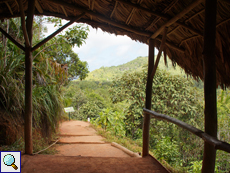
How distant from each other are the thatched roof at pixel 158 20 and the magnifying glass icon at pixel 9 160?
184 cm

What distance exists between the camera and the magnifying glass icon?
5.84 feet

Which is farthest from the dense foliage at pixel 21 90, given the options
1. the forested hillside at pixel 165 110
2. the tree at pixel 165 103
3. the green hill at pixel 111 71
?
the green hill at pixel 111 71

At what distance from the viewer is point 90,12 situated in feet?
7.72

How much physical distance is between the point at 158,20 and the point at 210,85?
1262 millimetres

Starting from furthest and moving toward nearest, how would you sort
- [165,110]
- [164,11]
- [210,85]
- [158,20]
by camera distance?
[165,110], [158,20], [164,11], [210,85]

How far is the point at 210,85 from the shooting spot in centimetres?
134

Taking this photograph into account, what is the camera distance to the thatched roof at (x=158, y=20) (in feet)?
6.50

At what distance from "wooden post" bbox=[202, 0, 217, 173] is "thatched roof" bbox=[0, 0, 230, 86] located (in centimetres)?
34

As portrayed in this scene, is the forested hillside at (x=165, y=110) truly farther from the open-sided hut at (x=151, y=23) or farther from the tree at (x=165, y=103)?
the open-sided hut at (x=151, y=23)

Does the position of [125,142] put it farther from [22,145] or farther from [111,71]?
[111,71]

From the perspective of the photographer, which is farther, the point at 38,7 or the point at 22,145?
the point at 22,145

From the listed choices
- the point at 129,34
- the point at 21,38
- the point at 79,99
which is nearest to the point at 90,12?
the point at 129,34

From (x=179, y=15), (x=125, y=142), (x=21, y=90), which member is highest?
(x=179, y=15)

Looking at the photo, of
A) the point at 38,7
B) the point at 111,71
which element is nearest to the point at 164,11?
the point at 38,7
